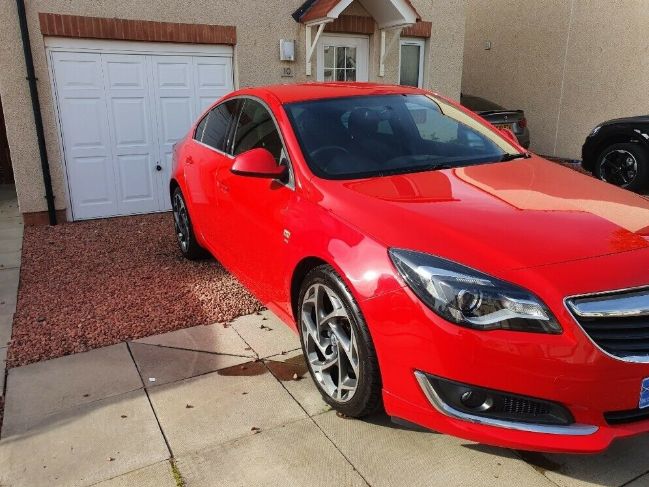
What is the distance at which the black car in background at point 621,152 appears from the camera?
7.85m

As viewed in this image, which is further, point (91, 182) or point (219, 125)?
point (91, 182)

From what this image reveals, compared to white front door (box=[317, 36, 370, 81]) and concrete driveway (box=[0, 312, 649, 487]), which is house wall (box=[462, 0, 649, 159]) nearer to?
white front door (box=[317, 36, 370, 81])

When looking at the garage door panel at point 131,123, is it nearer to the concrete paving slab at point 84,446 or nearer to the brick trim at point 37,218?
the brick trim at point 37,218

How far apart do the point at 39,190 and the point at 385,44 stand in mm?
5565

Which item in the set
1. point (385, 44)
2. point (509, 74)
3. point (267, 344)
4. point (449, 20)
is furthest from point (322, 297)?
point (509, 74)

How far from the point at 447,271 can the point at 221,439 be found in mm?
1418

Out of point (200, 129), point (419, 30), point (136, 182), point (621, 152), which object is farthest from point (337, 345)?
point (419, 30)

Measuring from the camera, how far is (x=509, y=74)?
13117mm

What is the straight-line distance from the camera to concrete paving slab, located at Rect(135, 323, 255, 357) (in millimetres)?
3656

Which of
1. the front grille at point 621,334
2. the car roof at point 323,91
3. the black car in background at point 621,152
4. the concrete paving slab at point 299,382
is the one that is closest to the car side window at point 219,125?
the car roof at point 323,91

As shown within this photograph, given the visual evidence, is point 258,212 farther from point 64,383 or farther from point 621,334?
point 621,334

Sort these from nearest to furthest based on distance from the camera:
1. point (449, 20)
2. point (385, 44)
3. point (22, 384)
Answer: point (22, 384)
point (385, 44)
point (449, 20)

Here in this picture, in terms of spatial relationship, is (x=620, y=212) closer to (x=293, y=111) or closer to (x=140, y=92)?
(x=293, y=111)

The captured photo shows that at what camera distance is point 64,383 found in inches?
129
